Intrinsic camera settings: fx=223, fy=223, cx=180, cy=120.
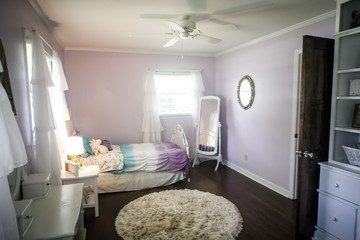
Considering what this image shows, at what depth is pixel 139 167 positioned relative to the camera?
3566 millimetres

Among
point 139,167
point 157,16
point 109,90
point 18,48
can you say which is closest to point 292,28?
point 157,16

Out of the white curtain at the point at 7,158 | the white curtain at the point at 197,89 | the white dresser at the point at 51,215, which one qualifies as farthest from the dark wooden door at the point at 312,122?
the white curtain at the point at 197,89

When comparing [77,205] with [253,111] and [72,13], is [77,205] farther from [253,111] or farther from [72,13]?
[253,111]

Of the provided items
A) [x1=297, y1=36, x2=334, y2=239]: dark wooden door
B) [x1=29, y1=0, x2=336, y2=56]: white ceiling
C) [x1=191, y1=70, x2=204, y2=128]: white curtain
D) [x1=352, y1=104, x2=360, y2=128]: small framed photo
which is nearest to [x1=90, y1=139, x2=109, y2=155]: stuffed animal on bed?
[x1=29, y1=0, x2=336, y2=56]: white ceiling

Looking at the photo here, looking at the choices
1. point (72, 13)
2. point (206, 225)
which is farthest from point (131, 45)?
point (206, 225)

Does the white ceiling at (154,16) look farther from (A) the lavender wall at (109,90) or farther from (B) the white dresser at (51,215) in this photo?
(B) the white dresser at (51,215)

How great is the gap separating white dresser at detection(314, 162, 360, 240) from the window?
3273 millimetres

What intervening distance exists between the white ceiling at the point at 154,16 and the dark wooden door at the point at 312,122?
0.64 meters

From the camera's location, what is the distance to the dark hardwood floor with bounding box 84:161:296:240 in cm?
248

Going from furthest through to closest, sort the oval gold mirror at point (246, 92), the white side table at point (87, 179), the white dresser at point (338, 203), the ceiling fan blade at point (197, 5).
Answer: the oval gold mirror at point (246, 92) → the white side table at point (87, 179) → the ceiling fan blade at point (197, 5) → the white dresser at point (338, 203)

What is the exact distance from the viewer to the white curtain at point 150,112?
4.74 m

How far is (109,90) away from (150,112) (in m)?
0.95

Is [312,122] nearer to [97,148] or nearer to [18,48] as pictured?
[18,48]

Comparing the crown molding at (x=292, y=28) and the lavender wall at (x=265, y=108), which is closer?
the crown molding at (x=292, y=28)
